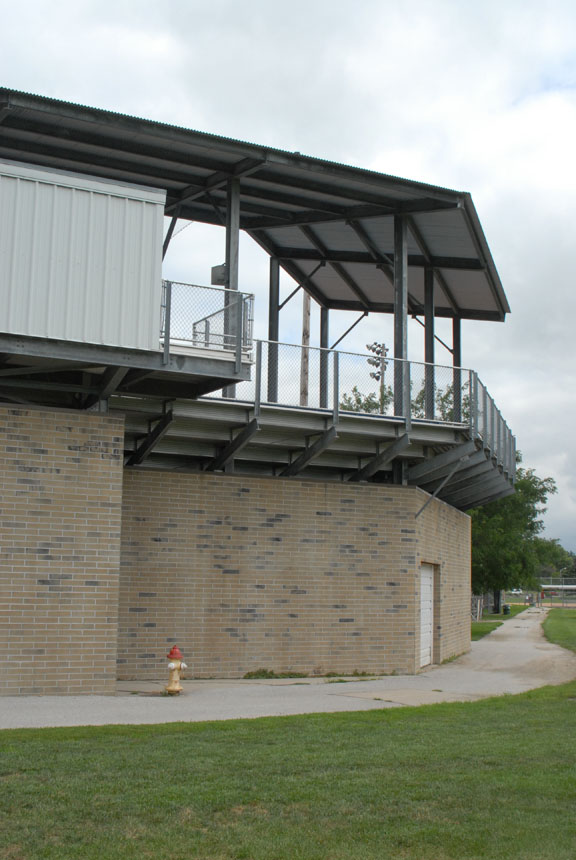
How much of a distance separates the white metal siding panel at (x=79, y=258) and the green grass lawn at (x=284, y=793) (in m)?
5.41

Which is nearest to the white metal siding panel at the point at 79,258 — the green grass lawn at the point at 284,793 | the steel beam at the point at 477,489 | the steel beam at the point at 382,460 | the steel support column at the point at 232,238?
the steel support column at the point at 232,238

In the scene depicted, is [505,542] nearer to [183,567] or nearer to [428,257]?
[428,257]

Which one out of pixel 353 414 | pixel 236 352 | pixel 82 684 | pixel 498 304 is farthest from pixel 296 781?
pixel 498 304

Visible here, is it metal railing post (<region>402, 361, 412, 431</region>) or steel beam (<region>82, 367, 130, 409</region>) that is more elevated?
metal railing post (<region>402, 361, 412, 431</region>)

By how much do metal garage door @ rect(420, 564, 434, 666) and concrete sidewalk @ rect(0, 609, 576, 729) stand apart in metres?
0.46

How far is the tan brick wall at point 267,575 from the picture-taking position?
51.4 feet

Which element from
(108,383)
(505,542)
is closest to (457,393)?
(108,383)

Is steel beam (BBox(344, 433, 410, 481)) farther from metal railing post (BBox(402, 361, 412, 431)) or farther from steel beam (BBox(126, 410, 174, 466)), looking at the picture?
steel beam (BBox(126, 410, 174, 466))

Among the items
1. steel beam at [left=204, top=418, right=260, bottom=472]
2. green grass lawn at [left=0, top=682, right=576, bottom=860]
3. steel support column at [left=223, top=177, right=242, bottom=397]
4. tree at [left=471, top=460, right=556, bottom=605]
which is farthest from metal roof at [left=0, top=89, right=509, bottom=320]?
tree at [left=471, top=460, right=556, bottom=605]

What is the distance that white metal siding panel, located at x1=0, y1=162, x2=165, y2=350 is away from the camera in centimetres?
1232

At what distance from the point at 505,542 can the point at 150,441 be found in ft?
98.4

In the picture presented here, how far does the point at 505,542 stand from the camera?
140 feet

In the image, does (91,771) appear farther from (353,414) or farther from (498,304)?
(498,304)

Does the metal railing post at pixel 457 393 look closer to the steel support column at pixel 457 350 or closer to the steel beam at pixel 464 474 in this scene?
the steel support column at pixel 457 350
